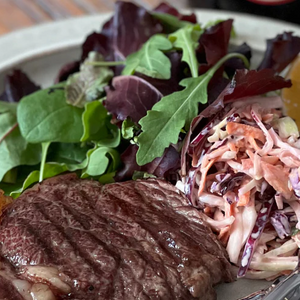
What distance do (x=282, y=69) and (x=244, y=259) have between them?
125 centimetres

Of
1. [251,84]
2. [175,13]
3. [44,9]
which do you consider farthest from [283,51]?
[44,9]

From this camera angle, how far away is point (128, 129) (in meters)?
2.16

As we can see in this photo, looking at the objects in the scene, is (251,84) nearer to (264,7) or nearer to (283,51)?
(283,51)

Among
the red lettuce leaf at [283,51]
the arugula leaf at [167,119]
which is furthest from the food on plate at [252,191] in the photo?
the red lettuce leaf at [283,51]

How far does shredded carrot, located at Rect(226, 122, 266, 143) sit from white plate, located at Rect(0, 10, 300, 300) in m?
1.31

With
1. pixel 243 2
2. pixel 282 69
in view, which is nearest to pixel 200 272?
pixel 282 69

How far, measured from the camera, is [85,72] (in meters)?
2.65

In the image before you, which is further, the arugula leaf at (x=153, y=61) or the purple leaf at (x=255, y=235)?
the arugula leaf at (x=153, y=61)

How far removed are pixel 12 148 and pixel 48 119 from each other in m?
0.25

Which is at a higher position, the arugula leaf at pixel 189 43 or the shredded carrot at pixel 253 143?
the arugula leaf at pixel 189 43

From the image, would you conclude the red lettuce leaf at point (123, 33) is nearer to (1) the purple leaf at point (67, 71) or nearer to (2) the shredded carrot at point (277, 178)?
(1) the purple leaf at point (67, 71)

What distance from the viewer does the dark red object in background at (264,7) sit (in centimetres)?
344

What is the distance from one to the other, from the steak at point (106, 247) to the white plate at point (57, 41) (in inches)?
57.7

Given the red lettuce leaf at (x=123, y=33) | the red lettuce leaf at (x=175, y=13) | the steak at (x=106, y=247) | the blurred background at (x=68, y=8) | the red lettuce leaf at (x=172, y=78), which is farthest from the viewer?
the blurred background at (x=68, y=8)
